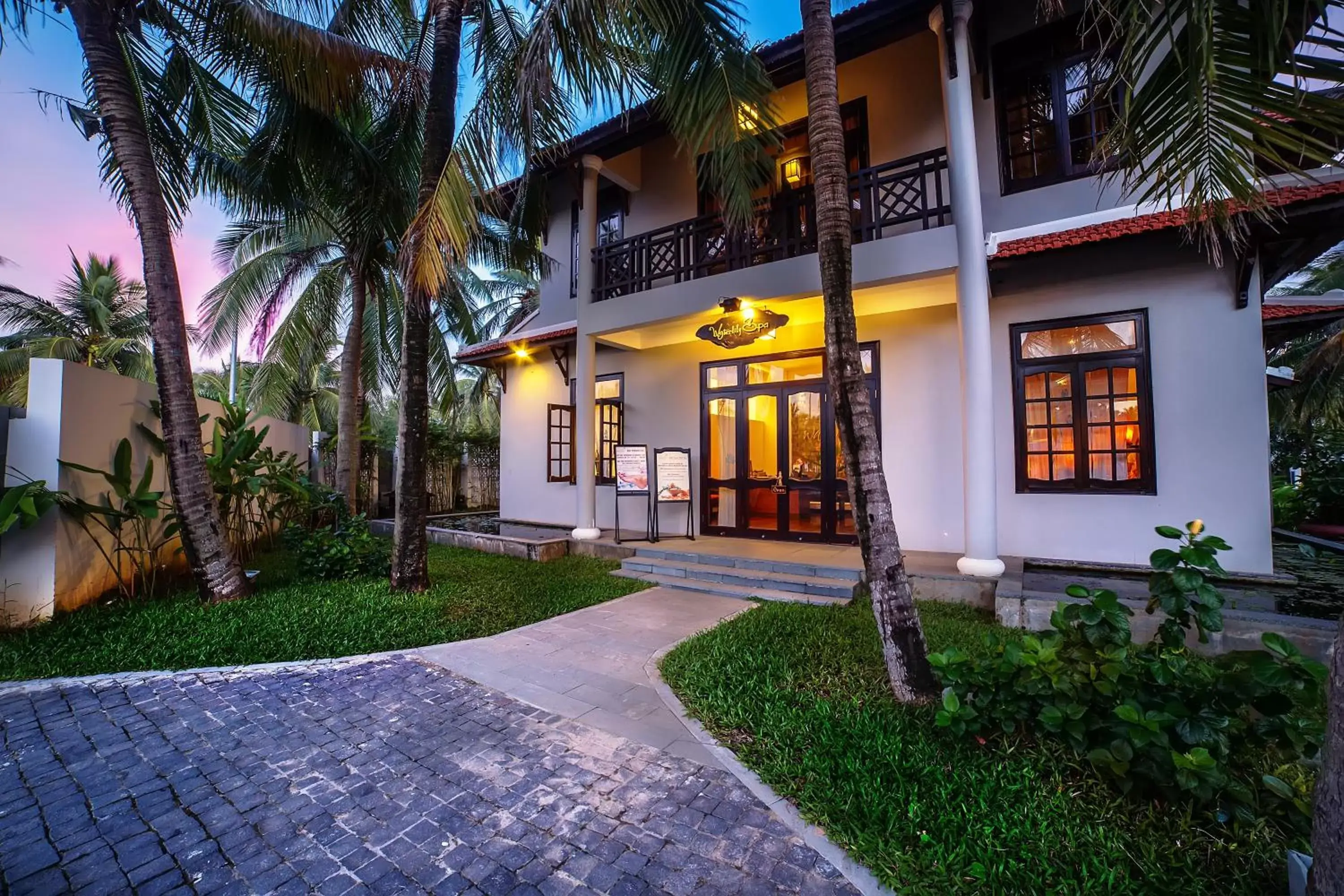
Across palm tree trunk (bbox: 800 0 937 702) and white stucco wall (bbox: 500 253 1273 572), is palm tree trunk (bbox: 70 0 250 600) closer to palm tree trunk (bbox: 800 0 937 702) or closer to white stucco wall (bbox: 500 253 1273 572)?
white stucco wall (bbox: 500 253 1273 572)

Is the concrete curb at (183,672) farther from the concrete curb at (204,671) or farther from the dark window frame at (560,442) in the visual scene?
the dark window frame at (560,442)

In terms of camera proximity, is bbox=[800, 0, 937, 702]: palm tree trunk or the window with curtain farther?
the window with curtain

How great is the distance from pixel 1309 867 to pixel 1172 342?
19.8 ft

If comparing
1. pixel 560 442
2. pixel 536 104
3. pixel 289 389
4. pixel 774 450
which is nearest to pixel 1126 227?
pixel 774 450

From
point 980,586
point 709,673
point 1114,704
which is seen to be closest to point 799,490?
point 980,586

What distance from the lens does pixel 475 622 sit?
17.5 ft

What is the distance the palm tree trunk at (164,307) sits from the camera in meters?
5.14

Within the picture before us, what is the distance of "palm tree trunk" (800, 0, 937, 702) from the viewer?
3299mm

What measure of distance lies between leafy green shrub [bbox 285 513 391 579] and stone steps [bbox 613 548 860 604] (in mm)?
3296

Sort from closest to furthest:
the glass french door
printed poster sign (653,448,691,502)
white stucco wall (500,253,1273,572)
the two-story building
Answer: white stucco wall (500,253,1273,572) < the two-story building < the glass french door < printed poster sign (653,448,691,502)

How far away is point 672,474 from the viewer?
8.41 m

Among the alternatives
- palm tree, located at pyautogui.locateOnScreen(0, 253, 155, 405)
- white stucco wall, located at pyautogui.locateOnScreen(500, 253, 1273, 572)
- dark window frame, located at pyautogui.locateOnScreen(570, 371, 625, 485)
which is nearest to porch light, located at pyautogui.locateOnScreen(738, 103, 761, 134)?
white stucco wall, located at pyautogui.locateOnScreen(500, 253, 1273, 572)

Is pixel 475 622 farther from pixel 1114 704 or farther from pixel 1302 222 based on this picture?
pixel 1302 222

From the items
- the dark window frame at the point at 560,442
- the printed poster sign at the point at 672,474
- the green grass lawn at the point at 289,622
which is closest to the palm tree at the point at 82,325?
the dark window frame at the point at 560,442
